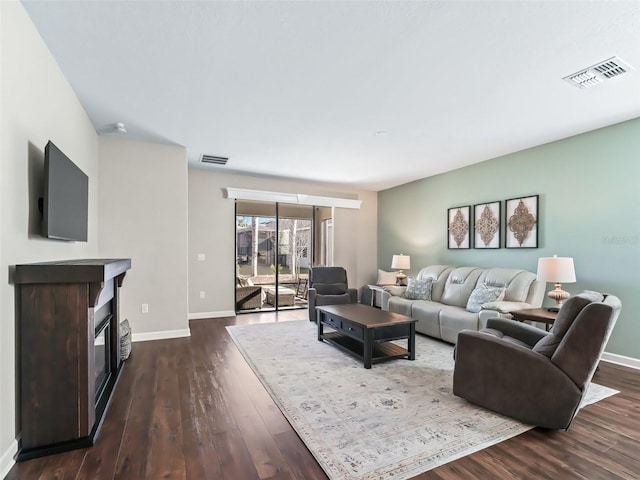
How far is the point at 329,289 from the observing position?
18.7 ft

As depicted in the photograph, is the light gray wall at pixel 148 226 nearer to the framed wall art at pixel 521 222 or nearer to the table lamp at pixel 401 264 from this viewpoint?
the table lamp at pixel 401 264

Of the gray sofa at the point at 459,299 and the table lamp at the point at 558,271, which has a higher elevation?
the table lamp at the point at 558,271

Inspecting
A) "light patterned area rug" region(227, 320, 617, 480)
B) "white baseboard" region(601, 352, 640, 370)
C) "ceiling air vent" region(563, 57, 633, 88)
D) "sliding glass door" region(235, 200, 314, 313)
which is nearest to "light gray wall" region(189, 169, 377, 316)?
"sliding glass door" region(235, 200, 314, 313)

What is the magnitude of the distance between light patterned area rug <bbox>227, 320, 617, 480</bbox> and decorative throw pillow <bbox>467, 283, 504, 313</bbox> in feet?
2.28

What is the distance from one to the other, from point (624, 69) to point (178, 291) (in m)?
5.16

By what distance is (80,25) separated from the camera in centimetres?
207

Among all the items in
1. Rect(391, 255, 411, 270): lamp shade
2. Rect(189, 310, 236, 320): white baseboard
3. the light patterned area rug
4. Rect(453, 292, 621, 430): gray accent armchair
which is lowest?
Rect(189, 310, 236, 320): white baseboard

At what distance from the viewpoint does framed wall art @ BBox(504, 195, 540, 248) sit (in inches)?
170

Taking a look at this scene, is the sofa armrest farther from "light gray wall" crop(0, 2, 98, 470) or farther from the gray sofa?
"light gray wall" crop(0, 2, 98, 470)

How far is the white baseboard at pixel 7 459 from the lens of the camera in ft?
5.63

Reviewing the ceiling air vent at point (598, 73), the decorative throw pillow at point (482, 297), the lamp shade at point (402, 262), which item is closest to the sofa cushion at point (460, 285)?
the decorative throw pillow at point (482, 297)

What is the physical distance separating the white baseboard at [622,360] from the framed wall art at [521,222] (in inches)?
56.7

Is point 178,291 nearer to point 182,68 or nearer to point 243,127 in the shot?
point 243,127

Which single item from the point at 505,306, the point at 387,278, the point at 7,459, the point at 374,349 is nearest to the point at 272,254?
the point at 387,278
